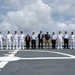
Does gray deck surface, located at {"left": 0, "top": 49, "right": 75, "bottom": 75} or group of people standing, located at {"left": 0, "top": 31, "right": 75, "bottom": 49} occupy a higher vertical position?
group of people standing, located at {"left": 0, "top": 31, "right": 75, "bottom": 49}

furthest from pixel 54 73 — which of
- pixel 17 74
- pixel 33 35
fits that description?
pixel 33 35

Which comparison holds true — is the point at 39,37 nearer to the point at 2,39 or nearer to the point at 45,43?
the point at 45,43

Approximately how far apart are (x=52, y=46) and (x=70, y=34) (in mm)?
2263

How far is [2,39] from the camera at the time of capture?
30.0 meters

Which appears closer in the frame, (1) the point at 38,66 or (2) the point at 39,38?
(1) the point at 38,66

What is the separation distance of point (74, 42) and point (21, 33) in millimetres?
5649

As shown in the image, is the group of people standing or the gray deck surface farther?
the group of people standing

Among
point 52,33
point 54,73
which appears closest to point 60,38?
point 52,33

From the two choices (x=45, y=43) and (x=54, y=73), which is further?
(x=45, y=43)

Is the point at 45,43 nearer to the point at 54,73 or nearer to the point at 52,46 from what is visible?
the point at 52,46

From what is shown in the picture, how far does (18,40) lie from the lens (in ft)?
99.2

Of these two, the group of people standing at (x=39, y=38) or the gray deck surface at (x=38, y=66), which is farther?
the group of people standing at (x=39, y=38)

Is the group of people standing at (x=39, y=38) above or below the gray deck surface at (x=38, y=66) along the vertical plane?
above

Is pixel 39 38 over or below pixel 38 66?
over
